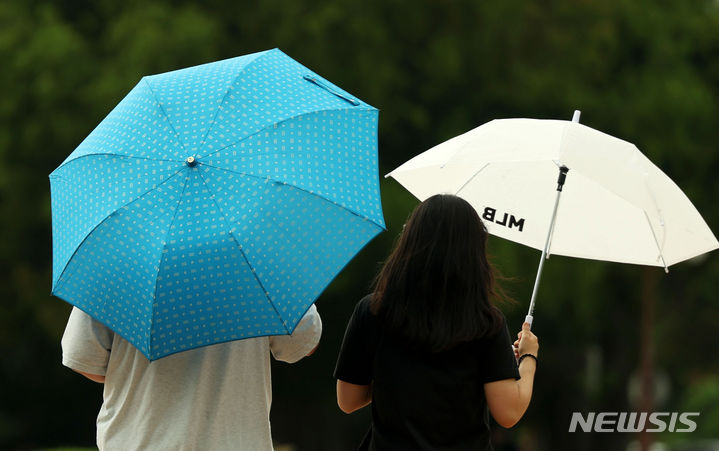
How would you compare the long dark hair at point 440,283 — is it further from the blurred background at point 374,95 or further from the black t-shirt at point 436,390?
the blurred background at point 374,95

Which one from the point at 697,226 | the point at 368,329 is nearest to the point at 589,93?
the point at 697,226

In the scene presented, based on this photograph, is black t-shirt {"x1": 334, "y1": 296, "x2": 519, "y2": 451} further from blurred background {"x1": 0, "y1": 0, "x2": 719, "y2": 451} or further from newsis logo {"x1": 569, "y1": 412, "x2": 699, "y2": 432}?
blurred background {"x1": 0, "y1": 0, "x2": 719, "y2": 451}

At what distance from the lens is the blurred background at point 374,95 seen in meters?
11.8

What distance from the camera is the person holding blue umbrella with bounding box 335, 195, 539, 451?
2.61m

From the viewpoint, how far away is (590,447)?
56.1ft

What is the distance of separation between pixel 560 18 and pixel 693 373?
12.2m

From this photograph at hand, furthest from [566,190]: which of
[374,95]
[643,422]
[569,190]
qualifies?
[374,95]

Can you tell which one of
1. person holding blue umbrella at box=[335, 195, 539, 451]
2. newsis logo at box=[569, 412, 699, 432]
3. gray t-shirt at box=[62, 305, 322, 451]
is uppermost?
person holding blue umbrella at box=[335, 195, 539, 451]

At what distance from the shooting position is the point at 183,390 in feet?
9.08

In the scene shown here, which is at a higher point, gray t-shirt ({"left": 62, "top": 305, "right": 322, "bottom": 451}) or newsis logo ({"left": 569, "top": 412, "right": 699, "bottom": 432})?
gray t-shirt ({"left": 62, "top": 305, "right": 322, "bottom": 451})

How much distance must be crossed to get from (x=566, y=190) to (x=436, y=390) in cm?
128

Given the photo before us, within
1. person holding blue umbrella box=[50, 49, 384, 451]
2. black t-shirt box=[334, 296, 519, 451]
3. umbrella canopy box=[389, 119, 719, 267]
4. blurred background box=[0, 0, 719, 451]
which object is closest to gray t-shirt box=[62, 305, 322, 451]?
person holding blue umbrella box=[50, 49, 384, 451]

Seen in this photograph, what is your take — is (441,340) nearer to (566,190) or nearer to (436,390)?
(436,390)

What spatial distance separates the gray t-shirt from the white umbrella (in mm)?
956
